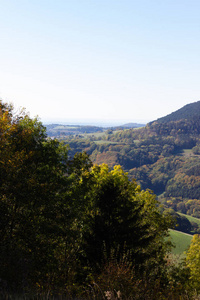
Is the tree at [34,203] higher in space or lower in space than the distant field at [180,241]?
higher

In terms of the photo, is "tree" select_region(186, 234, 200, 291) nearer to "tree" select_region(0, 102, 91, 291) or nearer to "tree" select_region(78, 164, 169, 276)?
"tree" select_region(78, 164, 169, 276)

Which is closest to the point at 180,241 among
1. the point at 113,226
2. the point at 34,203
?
the point at 113,226

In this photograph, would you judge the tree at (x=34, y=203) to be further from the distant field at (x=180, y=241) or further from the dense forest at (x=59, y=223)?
the distant field at (x=180, y=241)

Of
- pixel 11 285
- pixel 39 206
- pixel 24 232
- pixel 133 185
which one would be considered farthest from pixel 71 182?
pixel 133 185

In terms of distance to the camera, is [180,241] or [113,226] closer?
[113,226]

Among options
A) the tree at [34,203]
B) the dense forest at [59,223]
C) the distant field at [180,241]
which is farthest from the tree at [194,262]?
the distant field at [180,241]

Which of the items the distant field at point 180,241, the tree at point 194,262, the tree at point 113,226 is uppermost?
the tree at point 113,226

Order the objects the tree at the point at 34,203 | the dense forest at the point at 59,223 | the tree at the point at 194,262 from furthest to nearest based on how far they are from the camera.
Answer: the tree at the point at 194,262 → the tree at the point at 34,203 → the dense forest at the point at 59,223

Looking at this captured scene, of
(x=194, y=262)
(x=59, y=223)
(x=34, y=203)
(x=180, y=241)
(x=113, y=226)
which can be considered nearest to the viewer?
(x=34, y=203)

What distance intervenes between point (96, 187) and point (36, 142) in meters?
6.82

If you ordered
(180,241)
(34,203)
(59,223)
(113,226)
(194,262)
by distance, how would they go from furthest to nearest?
(180,241), (194,262), (113,226), (59,223), (34,203)

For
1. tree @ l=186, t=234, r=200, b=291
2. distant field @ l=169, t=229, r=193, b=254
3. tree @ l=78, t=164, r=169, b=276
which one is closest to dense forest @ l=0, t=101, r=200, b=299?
tree @ l=78, t=164, r=169, b=276

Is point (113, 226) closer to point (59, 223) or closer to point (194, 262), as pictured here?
point (59, 223)

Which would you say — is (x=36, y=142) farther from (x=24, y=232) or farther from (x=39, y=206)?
(x=24, y=232)
